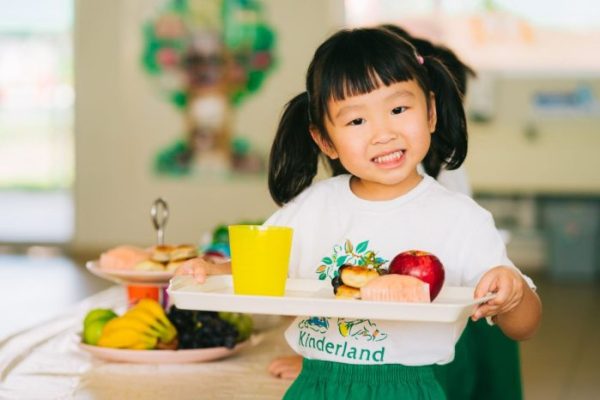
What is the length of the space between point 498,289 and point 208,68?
5.64 meters

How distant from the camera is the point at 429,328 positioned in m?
1.62

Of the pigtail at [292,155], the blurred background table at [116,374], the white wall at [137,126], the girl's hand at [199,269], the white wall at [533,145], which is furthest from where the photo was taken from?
the white wall at [137,126]

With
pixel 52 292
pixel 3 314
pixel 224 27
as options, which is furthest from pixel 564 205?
pixel 3 314

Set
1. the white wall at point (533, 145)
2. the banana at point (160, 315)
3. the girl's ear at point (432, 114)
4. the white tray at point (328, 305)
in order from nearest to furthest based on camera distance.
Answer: the white tray at point (328, 305) < the girl's ear at point (432, 114) < the banana at point (160, 315) < the white wall at point (533, 145)

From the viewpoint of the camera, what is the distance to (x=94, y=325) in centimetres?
222

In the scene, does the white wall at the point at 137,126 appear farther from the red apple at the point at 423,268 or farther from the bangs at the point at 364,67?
the red apple at the point at 423,268

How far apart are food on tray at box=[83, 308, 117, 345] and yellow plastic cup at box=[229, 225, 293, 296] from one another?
2.57 feet

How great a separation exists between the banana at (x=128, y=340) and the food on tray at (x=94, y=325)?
0.14ft

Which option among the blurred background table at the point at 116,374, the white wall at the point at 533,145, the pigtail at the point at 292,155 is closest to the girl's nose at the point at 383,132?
the pigtail at the point at 292,155

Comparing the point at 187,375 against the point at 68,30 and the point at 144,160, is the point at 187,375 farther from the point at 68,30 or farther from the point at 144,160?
the point at 68,30

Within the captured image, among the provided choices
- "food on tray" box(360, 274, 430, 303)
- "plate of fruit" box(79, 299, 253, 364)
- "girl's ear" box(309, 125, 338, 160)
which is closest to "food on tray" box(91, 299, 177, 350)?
"plate of fruit" box(79, 299, 253, 364)

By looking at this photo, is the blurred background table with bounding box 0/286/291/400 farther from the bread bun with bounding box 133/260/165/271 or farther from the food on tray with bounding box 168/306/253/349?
the bread bun with bounding box 133/260/165/271

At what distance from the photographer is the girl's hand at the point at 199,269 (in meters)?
1.57

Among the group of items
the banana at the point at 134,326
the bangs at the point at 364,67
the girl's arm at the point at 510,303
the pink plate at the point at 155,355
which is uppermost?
the bangs at the point at 364,67
